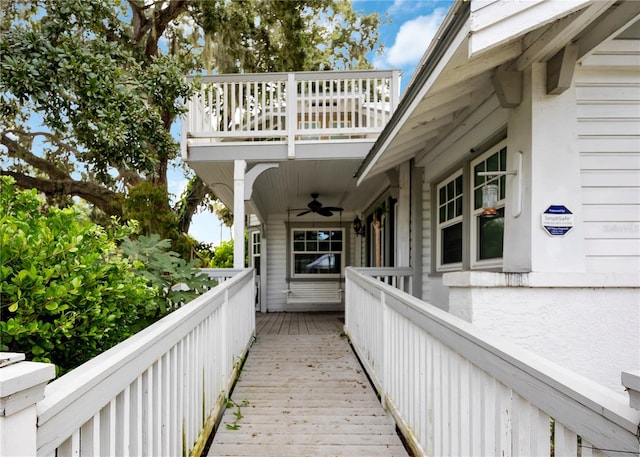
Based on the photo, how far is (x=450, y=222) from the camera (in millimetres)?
4324

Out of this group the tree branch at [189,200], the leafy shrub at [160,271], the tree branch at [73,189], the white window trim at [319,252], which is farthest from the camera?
the tree branch at [189,200]

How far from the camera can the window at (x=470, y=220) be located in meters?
3.20

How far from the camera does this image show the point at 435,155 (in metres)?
4.51

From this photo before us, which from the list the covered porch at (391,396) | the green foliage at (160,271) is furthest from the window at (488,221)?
the green foliage at (160,271)

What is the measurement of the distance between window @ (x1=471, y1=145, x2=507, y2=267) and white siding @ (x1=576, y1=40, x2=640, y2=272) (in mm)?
620

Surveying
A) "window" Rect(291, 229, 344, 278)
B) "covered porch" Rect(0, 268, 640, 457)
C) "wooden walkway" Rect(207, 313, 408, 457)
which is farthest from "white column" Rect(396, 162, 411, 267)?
"window" Rect(291, 229, 344, 278)

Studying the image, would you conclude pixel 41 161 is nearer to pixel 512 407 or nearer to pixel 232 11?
pixel 232 11

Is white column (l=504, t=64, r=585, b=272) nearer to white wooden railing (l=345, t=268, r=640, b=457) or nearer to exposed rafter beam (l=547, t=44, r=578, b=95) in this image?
exposed rafter beam (l=547, t=44, r=578, b=95)

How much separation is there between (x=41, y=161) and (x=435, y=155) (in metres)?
10.5

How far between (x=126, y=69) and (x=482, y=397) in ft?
25.0

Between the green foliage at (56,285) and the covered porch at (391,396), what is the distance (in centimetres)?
36

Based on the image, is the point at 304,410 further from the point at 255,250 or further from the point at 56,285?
the point at 255,250

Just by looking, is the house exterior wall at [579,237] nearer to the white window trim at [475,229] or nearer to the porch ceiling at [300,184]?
the white window trim at [475,229]

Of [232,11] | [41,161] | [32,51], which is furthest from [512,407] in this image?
[41,161]
